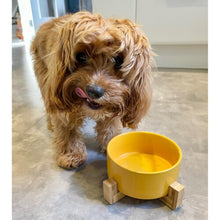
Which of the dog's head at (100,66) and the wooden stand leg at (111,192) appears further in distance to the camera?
the wooden stand leg at (111,192)

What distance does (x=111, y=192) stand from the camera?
1.13 metres

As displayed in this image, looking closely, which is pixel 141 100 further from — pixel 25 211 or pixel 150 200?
pixel 25 211

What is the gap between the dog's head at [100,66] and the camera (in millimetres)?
992

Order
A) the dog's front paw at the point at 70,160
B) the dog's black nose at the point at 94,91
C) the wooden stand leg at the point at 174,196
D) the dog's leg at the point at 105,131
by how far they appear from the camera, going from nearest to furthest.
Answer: the dog's black nose at the point at 94,91 < the wooden stand leg at the point at 174,196 < the dog's front paw at the point at 70,160 < the dog's leg at the point at 105,131

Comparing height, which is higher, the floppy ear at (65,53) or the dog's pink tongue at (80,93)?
the floppy ear at (65,53)

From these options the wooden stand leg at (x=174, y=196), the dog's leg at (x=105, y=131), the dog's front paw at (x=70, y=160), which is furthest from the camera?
the dog's leg at (x=105, y=131)

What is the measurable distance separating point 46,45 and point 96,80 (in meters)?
0.73

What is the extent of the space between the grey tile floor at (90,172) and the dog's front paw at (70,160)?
3 cm

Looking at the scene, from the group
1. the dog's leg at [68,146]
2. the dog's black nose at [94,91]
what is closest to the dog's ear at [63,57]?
Answer: the dog's black nose at [94,91]

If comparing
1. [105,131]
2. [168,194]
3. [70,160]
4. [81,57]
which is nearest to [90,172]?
[70,160]

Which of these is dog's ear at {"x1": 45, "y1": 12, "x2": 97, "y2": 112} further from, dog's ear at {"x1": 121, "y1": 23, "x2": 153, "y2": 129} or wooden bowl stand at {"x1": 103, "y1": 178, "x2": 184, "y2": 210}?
wooden bowl stand at {"x1": 103, "y1": 178, "x2": 184, "y2": 210}

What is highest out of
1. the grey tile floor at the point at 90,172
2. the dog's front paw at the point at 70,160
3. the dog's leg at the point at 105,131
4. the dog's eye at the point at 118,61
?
the dog's eye at the point at 118,61

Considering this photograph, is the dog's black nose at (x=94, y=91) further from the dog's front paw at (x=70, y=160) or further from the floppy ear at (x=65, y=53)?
the dog's front paw at (x=70, y=160)
